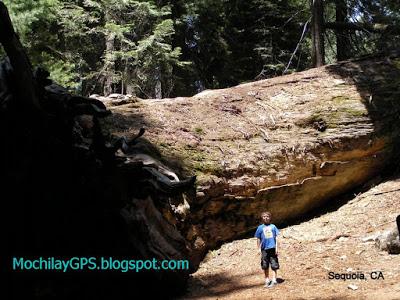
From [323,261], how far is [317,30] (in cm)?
903

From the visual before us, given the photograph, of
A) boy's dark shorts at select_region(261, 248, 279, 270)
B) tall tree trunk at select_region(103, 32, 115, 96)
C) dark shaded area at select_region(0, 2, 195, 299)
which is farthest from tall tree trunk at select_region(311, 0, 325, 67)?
dark shaded area at select_region(0, 2, 195, 299)

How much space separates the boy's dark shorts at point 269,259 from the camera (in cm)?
734

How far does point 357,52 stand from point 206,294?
1331 cm

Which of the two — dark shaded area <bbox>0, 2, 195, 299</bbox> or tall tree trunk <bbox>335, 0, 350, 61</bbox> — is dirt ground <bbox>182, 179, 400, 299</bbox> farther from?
tall tree trunk <bbox>335, 0, 350, 61</bbox>

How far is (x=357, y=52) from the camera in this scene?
17.2 metres

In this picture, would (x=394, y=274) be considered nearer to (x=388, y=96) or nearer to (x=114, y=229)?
(x=114, y=229)

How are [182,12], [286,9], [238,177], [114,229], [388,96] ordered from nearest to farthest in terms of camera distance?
1. [114,229]
2. [238,177]
3. [388,96]
4. [286,9]
5. [182,12]

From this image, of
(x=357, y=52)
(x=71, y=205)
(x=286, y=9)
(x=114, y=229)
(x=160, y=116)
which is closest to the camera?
(x=71, y=205)

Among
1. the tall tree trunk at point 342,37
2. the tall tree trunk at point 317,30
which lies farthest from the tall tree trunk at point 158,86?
the tall tree trunk at point 342,37

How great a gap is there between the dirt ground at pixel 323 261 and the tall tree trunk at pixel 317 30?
5.53 meters

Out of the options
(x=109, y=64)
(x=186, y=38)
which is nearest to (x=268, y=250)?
(x=109, y=64)

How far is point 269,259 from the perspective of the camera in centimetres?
739

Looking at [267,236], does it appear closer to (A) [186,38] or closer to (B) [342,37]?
(B) [342,37]

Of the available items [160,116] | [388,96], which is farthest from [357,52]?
[160,116]
